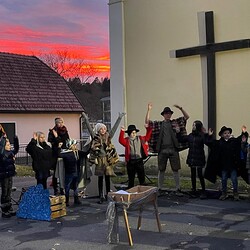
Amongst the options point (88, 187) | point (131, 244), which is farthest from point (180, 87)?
point (131, 244)

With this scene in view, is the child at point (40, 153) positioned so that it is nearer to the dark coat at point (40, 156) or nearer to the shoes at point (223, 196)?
the dark coat at point (40, 156)

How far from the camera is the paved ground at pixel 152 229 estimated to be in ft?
21.6

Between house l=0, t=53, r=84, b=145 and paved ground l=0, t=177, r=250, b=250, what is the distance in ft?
58.6

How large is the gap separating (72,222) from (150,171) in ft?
20.5

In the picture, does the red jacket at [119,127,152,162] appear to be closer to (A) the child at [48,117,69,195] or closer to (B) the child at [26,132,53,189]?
(A) the child at [48,117,69,195]

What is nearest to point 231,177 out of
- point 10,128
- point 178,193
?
point 178,193

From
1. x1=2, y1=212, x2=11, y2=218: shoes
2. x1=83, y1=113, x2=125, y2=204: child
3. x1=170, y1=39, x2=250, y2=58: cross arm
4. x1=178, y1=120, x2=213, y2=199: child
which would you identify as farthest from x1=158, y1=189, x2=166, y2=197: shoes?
x1=170, y1=39, x2=250, y2=58: cross arm

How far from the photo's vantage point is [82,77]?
61469 mm

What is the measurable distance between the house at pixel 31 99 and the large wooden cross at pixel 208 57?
605 inches

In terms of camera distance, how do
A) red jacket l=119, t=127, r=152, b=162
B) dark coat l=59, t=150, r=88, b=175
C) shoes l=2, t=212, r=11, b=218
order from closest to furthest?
shoes l=2, t=212, r=11, b=218 < dark coat l=59, t=150, r=88, b=175 < red jacket l=119, t=127, r=152, b=162

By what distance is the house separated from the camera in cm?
2645

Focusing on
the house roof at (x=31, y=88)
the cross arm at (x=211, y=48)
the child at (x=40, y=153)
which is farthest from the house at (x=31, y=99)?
the child at (x=40, y=153)

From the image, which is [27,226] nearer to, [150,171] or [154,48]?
[150,171]

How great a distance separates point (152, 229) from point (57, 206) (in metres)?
2.03
